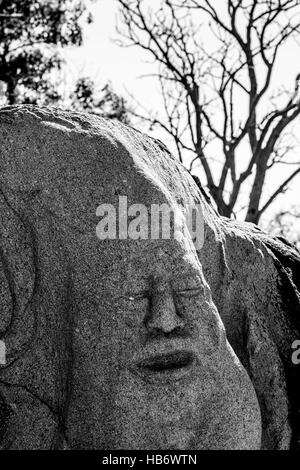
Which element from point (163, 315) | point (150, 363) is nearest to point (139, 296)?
point (163, 315)

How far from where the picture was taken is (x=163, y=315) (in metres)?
3.94

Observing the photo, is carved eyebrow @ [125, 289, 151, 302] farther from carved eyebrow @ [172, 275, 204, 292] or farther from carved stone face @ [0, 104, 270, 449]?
carved eyebrow @ [172, 275, 204, 292]

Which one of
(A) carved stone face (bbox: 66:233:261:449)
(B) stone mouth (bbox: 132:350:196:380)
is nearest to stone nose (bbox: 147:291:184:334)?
(A) carved stone face (bbox: 66:233:261:449)

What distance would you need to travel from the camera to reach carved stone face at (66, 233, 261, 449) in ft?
12.8

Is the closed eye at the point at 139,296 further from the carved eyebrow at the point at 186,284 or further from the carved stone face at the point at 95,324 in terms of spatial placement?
the carved eyebrow at the point at 186,284

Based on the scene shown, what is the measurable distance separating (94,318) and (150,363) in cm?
30

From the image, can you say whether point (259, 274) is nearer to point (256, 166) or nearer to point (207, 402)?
point (207, 402)

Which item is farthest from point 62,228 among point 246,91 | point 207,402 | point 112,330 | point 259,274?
point 246,91

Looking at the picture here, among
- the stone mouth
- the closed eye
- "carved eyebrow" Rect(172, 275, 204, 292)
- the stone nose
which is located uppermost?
"carved eyebrow" Rect(172, 275, 204, 292)

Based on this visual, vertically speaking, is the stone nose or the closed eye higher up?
the closed eye

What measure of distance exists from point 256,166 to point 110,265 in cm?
681

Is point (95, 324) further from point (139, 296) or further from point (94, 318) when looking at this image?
point (139, 296)

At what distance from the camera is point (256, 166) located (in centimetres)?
1059
